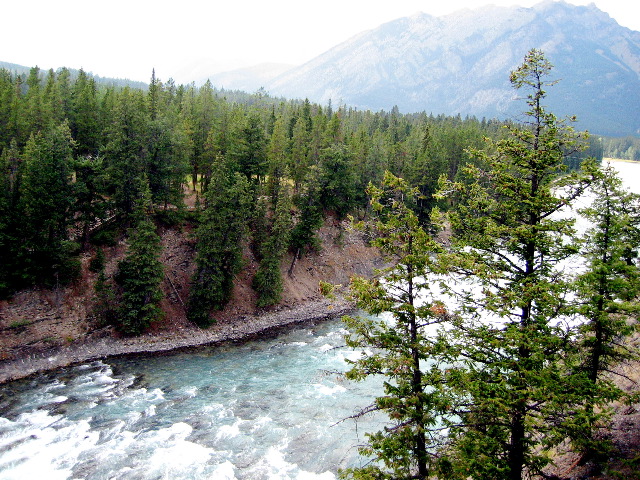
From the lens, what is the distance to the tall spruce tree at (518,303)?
11438 millimetres

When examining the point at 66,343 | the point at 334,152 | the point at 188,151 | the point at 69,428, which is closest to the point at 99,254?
the point at 66,343

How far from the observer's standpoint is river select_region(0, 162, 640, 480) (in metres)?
22.9

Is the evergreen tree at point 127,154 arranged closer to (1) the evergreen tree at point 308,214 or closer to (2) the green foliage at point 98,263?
(2) the green foliage at point 98,263

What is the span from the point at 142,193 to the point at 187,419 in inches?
850

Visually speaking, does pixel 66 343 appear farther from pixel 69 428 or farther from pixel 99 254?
pixel 69 428

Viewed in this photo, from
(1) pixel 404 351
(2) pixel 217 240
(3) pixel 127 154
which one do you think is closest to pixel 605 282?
(1) pixel 404 351

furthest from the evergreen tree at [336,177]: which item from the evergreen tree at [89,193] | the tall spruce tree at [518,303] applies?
the tall spruce tree at [518,303]

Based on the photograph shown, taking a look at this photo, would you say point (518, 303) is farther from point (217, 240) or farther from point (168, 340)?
point (168, 340)

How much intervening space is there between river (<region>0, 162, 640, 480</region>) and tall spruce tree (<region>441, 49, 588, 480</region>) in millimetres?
9816

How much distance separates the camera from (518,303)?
39.2 ft

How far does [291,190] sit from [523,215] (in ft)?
184

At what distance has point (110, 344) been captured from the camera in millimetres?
37938

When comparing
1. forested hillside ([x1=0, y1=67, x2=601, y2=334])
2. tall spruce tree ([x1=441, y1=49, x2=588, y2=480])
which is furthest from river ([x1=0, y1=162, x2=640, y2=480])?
tall spruce tree ([x1=441, y1=49, x2=588, y2=480])

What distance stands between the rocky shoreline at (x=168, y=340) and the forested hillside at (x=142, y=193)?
1.60 metres
